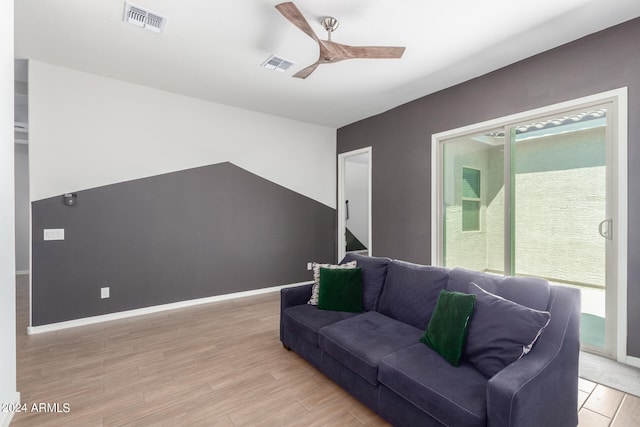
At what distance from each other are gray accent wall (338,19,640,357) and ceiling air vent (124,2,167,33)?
3.25 m

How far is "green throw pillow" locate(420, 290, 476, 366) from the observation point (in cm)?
171

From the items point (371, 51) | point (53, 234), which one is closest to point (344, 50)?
point (371, 51)

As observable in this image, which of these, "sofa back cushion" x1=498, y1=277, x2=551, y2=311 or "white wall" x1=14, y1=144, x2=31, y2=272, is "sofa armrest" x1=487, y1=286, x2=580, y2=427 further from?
"white wall" x1=14, y1=144, x2=31, y2=272

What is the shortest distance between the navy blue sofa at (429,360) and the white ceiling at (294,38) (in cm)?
212

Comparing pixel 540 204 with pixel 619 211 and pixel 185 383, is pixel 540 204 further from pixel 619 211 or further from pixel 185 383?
pixel 185 383

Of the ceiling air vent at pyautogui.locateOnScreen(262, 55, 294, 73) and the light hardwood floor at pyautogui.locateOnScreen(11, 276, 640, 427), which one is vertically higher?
the ceiling air vent at pyautogui.locateOnScreen(262, 55, 294, 73)

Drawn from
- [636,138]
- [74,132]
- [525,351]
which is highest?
[74,132]

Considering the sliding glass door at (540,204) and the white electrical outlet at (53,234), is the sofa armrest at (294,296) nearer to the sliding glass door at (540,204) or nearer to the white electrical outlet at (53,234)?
the sliding glass door at (540,204)

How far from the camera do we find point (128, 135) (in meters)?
3.67

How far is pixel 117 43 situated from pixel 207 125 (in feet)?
5.01

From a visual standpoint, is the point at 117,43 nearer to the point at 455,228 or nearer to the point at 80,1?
the point at 80,1

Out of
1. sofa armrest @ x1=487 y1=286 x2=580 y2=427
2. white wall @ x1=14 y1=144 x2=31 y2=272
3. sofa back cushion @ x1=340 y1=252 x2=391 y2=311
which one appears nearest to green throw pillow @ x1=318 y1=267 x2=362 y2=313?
sofa back cushion @ x1=340 y1=252 x2=391 y2=311

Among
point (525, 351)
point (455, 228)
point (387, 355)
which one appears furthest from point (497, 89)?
point (387, 355)

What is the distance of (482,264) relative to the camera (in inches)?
141
